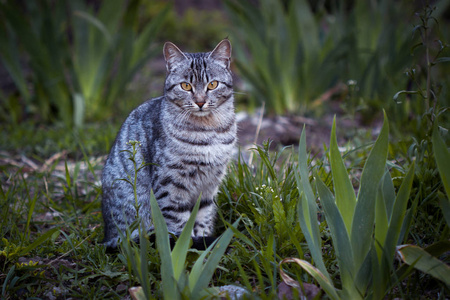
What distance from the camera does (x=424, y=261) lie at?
5.19 feet

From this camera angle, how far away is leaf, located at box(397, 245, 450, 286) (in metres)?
1.57

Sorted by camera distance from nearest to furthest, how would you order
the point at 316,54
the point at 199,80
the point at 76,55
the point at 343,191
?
the point at 343,191, the point at 199,80, the point at 316,54, the point at 76,55

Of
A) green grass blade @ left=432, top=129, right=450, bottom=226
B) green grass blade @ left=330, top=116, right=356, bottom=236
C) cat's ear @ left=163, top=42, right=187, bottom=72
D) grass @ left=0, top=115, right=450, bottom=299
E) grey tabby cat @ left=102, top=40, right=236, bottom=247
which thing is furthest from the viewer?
cat's ear @ left=163, top=42, right=187, bottom=72

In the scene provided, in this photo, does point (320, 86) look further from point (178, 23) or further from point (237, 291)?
point (178, 23)

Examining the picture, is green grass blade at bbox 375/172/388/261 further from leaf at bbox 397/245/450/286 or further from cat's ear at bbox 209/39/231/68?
cat's ear at bbox 209/39/231/68

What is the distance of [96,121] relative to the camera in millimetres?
4891

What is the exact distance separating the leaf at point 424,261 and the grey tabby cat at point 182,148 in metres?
1.13

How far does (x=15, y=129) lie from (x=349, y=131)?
347 cm

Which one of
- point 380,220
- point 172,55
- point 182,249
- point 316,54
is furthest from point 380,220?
point 316,54

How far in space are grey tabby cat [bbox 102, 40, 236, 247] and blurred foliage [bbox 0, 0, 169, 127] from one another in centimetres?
221

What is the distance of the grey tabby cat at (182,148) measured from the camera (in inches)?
94.3

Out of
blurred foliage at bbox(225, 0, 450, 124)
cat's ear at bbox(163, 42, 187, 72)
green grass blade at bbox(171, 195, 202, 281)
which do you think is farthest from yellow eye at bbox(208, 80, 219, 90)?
blurred foliage at bbox(225, 0, 450, 124)

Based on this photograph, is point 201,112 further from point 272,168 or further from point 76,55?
point 76,55

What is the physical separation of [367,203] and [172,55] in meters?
1.50
